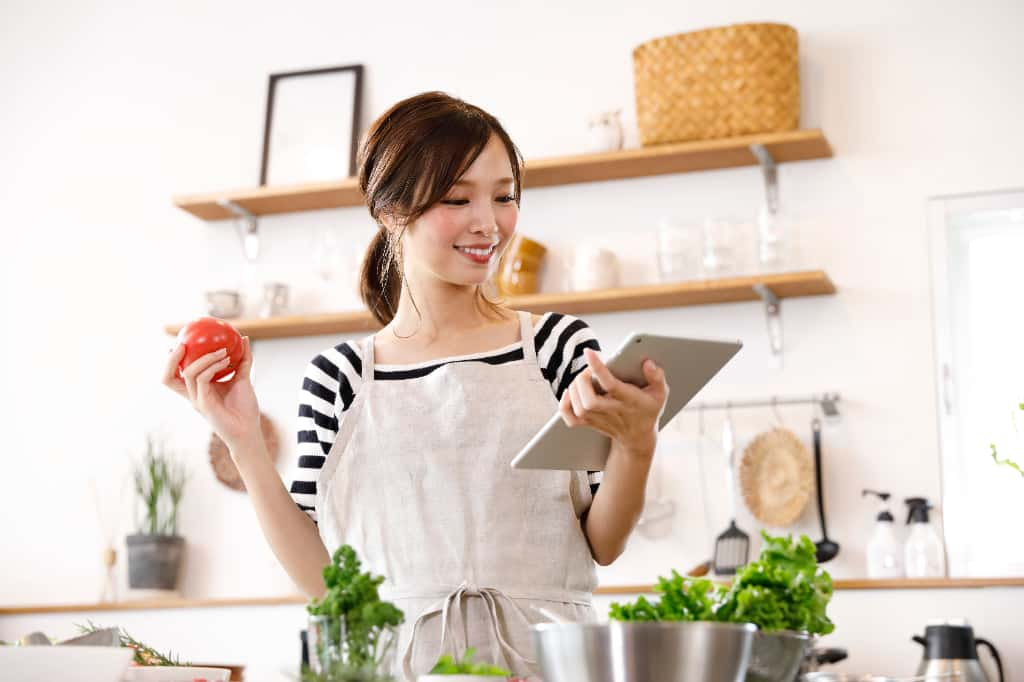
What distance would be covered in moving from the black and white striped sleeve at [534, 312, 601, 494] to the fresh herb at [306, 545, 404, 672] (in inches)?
30.5

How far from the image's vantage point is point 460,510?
1.74m

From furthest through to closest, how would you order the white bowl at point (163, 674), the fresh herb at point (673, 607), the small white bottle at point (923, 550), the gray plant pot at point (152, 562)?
the gray plant pot at point (152, 562) < the small white bottle at point (923, 550) < the white bowl at point (163, 674) < the fresh herb at point (673, 607)

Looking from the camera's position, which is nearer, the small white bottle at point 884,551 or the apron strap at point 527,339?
the apron strap at point 527,339

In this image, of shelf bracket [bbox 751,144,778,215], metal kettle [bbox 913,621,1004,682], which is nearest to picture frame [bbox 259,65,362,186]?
shelf bracket [bbox 751,144,778,215]

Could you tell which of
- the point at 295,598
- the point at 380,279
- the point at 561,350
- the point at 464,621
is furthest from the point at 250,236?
the point at 464,621

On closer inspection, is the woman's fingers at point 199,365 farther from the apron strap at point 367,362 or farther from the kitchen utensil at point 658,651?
the kitchen utensil at point 658,651

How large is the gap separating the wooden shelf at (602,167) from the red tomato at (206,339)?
2.42m

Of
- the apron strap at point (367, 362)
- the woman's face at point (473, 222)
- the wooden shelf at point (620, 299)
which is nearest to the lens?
the woman's face at point (473, 222)

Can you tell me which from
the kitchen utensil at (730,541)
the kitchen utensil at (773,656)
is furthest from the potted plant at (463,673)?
the kitchen utensil at (730,541)

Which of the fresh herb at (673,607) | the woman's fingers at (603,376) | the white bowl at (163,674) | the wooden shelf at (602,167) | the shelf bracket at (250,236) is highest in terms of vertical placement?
the wooden shelf at (602,167)

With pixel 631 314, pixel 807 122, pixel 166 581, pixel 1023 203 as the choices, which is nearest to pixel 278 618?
pixel 166 581

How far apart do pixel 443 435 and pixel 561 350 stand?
0.67ft

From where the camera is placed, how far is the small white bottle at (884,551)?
3645mm

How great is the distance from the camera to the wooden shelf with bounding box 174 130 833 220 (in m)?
3.83
